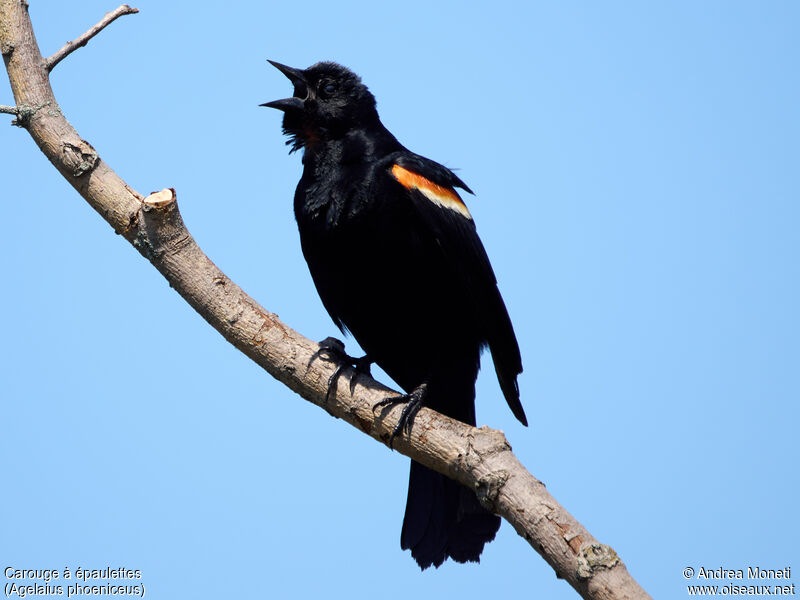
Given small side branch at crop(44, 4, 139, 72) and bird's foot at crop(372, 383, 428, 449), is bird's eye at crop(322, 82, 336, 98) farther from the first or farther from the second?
bird's foot at crop(372, 383, 428, 449)

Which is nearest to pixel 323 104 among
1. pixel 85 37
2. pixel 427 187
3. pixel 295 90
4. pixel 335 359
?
pixel 295 90

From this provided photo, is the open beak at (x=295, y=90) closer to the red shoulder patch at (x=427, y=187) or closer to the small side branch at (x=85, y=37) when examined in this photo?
the red shoulder patch at (x=427, y=187)

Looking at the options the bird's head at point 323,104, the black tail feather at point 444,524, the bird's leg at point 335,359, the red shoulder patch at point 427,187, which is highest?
the bird's head at point 323,104

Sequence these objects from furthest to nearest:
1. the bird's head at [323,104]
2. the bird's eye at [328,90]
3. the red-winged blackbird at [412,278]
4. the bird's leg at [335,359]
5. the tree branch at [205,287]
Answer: the bird's eye at [328,90], the bird's head at [323,104], the red-winged blackbird at [412,278], the bird's leg at [335,359], the tree branch at [205,287]

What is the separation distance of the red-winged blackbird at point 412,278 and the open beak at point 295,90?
12 millimetres

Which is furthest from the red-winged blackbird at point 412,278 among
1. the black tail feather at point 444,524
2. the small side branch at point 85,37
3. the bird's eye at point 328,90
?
the small side branch at point 85,37

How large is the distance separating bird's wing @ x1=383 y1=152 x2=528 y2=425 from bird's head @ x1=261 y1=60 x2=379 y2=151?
433 millimetres

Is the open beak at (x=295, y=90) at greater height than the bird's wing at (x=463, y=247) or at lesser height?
greater

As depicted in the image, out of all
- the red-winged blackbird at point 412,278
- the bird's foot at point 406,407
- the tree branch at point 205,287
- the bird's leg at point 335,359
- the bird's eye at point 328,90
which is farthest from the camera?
the bird's eye at point 328,90

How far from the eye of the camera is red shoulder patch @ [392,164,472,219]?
4246 mm

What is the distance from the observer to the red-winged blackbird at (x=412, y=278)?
13.7ft

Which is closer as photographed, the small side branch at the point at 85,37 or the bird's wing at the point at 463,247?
the small side branch at the point at 85,37

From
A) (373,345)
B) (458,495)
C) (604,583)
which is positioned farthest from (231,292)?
(604,583)

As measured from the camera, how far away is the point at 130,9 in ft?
12.3
